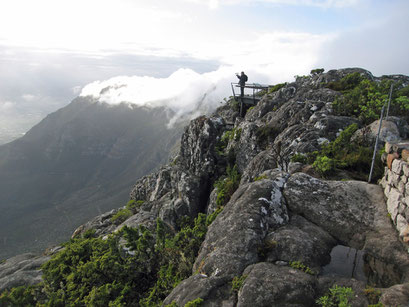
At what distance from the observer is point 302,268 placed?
13.4 meters

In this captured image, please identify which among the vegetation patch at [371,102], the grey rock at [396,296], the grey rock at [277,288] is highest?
the vegetation patch at [371,102]

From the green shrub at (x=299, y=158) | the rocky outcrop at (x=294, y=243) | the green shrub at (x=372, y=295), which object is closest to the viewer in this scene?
the green shrub at (x=372, y=295)

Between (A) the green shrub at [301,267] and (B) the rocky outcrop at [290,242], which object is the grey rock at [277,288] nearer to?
(B) the rocky outcrop at [290,242]

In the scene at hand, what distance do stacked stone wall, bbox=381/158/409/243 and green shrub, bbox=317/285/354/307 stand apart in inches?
231

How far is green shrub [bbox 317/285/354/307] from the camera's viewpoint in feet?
35.6

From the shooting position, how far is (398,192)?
50.7ft

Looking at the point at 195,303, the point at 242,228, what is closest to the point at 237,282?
the point at 195,303

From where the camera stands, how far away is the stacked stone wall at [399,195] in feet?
47.3

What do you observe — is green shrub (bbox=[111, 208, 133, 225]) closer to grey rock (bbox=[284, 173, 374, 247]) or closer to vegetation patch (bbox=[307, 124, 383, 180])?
vegetation patch (bbox=[307, 124, 383, 180])

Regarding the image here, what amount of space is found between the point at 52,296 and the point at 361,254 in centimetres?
2456

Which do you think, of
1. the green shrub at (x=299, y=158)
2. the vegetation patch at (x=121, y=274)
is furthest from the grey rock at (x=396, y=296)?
the green shrub at (x=299, y=158)

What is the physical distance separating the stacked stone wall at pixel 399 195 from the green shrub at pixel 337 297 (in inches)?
231

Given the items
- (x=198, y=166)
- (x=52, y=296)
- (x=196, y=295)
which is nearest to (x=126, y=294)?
(x=52, y=296)

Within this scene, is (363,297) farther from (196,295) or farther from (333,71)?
(333,71)
